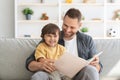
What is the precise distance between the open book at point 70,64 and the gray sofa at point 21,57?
16.1 inches

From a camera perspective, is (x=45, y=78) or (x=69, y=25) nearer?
(x=45, y=78)

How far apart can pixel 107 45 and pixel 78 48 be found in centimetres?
28

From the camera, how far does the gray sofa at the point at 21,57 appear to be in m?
2.21

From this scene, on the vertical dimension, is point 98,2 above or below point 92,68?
above

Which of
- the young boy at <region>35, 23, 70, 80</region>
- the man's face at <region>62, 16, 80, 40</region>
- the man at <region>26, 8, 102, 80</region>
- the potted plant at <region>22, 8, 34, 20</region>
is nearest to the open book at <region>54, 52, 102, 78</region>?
the man at <region>26, 8, 102, 80</region>

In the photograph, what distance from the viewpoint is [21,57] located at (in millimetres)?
2223

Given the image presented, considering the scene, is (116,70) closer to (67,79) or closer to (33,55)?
(67,79)

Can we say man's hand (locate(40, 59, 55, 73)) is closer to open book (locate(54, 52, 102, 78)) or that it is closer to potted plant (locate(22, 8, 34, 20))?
open book (locate(54, 52, 102, 78))

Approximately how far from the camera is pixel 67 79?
1944 mm

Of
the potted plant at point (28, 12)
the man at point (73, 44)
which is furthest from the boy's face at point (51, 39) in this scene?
the potted plant at point (28, 12)

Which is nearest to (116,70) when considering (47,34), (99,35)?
(47,34)

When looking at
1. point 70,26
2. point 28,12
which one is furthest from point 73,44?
point 28,12

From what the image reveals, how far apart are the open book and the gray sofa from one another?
0.41 m

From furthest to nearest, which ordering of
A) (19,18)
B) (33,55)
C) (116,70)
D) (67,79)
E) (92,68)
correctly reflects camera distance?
(19,18) < (116,70) < (33,55) < (67,79) < (92,68)
